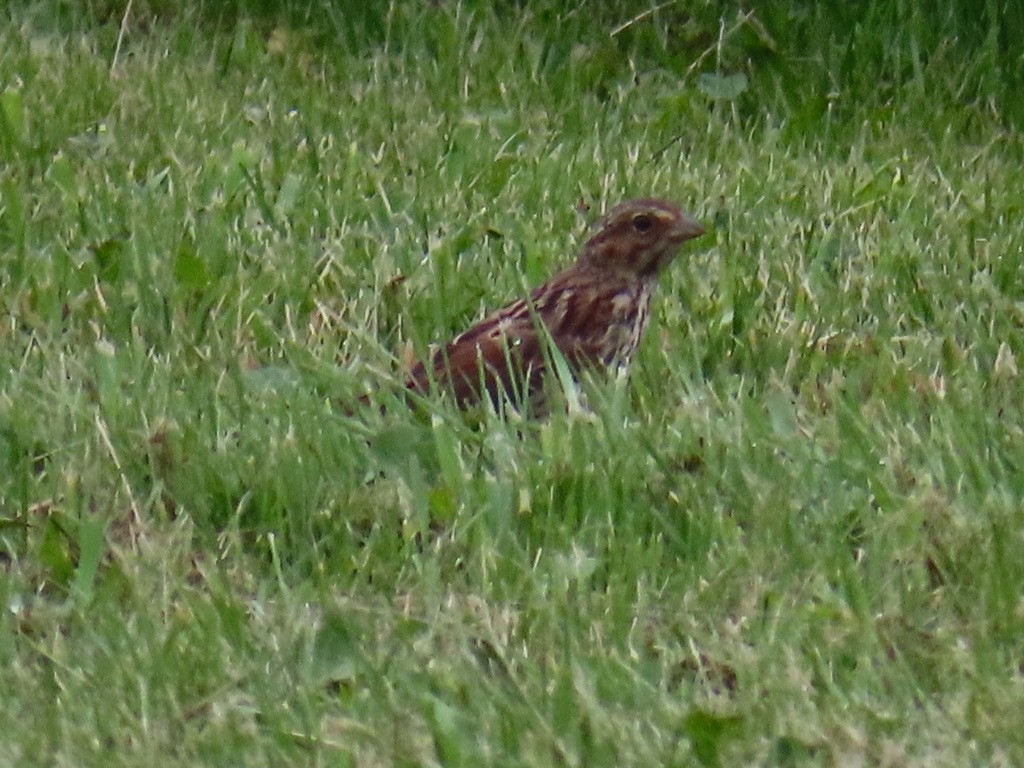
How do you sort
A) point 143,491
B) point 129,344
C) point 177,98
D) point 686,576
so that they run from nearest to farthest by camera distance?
point 686,576
point 143,491
point 129,344
point 177,98

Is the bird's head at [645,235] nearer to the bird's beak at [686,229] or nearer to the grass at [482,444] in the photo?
the bird's beak at [686,229]

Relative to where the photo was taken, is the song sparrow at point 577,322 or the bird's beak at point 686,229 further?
the bird's beak at point 686,229

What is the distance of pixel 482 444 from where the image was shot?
4539 mm

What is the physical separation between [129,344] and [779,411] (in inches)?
61.8

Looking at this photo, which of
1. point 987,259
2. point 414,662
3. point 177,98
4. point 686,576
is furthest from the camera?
point 177,98

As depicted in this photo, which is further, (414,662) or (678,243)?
(678,243)

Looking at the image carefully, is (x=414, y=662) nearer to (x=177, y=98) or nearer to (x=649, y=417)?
(x=649, y=417)

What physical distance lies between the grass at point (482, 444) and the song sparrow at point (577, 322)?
13 cm

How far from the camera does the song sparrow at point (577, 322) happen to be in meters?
4.98

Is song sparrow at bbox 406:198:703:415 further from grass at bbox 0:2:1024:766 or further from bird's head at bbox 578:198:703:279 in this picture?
grass at bbox 0:2:1024:766

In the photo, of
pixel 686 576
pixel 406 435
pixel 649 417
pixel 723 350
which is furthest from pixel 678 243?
pixel 686 576

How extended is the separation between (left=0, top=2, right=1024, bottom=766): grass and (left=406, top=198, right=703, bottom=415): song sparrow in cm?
13

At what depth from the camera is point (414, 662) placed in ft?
12.1

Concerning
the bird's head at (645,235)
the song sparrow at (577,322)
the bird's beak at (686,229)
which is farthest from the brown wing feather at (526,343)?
the bird's beak at (686,229)
